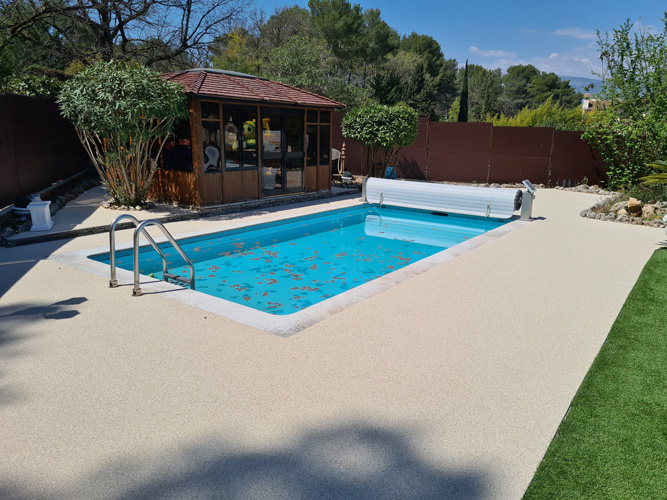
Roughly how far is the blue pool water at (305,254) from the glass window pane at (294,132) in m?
2.30

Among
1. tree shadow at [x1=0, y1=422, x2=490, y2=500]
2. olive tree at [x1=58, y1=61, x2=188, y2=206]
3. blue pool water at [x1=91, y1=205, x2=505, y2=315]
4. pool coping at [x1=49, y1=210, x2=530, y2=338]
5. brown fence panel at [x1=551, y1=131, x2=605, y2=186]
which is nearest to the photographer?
tree shadow at [x1=0, y1=422, x2=490, y2=500]

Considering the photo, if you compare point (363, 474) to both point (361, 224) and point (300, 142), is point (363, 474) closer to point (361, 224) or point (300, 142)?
point (361, 224)

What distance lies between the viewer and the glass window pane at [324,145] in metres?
14.2

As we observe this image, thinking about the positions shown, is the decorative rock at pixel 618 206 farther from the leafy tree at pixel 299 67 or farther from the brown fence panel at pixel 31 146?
the brown fence panel at pixel 31 146

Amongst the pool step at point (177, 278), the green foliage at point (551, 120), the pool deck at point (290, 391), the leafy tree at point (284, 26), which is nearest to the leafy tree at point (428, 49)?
the leafy tree at point (284, 26)

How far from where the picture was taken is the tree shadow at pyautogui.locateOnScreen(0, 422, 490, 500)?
2.54 meters

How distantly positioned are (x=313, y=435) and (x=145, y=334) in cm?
219

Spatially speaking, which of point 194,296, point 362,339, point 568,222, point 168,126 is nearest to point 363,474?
point 362,339

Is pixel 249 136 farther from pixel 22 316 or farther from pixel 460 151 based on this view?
pixel 460 151

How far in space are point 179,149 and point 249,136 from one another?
1.71m

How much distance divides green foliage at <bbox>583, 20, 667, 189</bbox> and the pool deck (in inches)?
415

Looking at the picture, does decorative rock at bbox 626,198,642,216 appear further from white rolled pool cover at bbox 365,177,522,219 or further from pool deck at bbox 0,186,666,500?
pool deck at bbox 0,186,666,500

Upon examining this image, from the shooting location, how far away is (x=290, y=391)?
356 centimetres

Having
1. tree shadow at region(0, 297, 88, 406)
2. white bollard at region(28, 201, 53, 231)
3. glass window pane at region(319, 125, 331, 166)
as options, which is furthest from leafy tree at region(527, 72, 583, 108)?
tree shadow at region(0, 297, 88, 406)
